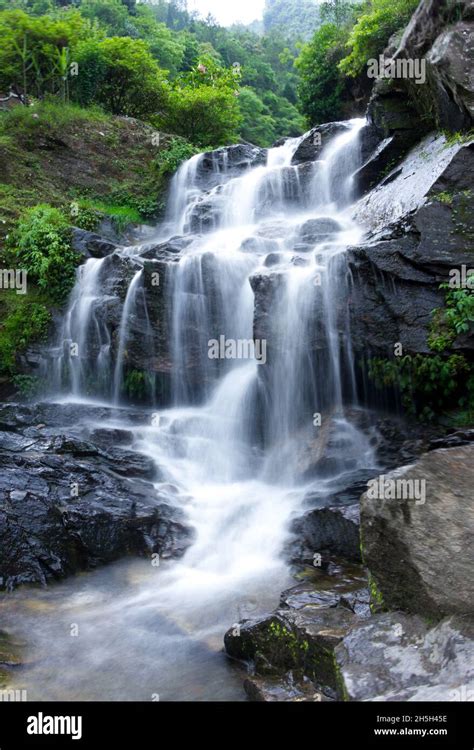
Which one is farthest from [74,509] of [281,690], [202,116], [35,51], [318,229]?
[202,116]

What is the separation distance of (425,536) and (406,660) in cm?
82

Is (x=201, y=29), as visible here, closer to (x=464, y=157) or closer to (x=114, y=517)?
(x=464, y=157)

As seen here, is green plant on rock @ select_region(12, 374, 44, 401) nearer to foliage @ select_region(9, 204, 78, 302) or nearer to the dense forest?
the dense forest

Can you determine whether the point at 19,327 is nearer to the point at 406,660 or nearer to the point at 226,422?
the point at 226,422

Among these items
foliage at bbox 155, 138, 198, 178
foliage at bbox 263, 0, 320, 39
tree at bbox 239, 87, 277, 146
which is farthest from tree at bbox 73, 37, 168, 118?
foliage at bbox 263, 0, 320, 39

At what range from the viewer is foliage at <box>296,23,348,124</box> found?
69.1 ft

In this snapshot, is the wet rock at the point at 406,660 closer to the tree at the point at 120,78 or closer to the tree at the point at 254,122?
the tree at the point at 120,78

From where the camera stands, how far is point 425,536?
13.0ft

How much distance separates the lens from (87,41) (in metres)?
20.7

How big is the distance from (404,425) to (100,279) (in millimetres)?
7439

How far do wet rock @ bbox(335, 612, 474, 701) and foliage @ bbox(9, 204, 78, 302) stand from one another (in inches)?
431

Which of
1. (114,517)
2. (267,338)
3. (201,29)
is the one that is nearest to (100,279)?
(267,338)

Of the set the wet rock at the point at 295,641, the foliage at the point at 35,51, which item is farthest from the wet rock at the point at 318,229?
the foliage at the point at 35,51

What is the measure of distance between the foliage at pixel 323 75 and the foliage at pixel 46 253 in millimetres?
12239
